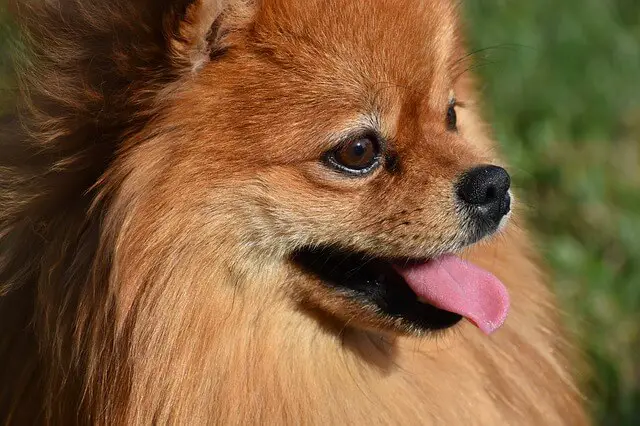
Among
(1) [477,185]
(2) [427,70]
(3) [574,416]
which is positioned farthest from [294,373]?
(3) [574,416]

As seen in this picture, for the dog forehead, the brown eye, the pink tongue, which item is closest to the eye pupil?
the brown eye

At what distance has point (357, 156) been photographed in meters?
2.60

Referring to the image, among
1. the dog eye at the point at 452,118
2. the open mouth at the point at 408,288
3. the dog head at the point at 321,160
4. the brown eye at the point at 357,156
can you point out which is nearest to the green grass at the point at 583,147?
the dog eye at the point at 452,118

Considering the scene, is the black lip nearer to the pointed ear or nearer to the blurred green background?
the pointed ear

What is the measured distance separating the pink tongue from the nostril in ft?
0.76

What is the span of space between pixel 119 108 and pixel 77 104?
103 mm

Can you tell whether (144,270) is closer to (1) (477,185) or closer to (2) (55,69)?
(2) (55,69)

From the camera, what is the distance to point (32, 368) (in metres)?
2.78

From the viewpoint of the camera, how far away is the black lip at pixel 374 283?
2670mm

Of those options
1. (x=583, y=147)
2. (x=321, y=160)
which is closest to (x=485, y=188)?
(x=321, y=160)

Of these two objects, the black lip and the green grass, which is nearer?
the black lip

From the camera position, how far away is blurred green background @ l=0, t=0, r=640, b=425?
4.25m

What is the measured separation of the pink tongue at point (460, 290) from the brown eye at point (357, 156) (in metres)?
0.31

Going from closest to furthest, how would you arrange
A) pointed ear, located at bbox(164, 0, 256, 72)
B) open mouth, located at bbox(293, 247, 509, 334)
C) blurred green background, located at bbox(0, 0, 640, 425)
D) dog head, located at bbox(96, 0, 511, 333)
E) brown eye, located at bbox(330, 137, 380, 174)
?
pointed ear, located at bbox(164, 0, 256, 72) → dog head, located at bbox(96, 0, 511, 333) → brown eye, located at bbox(330, 137, 380, 174) → open mouth, located at bbox(293, 247, 509, 334) → blurred green background, located at bbox(0, 0, 640, 425)
